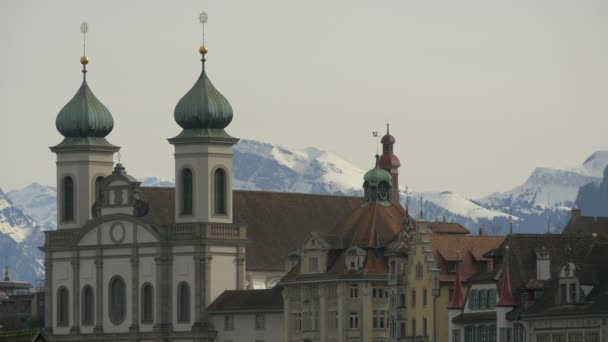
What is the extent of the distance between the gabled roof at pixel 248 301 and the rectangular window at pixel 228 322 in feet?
1.43

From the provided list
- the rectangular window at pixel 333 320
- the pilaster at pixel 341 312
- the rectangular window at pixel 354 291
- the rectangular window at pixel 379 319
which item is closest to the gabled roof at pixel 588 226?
the rectangular window at pixel 379 319

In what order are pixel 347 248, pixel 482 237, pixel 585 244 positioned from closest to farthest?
pixel 585 244
pixel 482 237
pixel 347 248

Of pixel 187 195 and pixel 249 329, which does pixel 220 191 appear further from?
pixel 249 329

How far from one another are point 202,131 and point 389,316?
1267 inches

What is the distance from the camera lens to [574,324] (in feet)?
449

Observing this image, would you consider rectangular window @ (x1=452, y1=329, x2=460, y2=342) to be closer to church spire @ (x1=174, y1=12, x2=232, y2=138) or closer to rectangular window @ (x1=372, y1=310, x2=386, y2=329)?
rectangular window @ (x1=372, y1=310, x2=386, y2=329)

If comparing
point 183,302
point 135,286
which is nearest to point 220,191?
point 183,302

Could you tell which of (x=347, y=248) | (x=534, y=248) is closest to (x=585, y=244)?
(x=534, y=248)

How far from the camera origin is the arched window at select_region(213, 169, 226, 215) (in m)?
196

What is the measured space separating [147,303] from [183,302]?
3.39 metres

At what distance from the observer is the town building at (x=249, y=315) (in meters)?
188

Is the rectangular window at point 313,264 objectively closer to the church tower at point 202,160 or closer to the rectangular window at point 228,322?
the rectangular window at point 228,322

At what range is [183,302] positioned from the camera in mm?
194750

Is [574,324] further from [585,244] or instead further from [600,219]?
[600,219]
